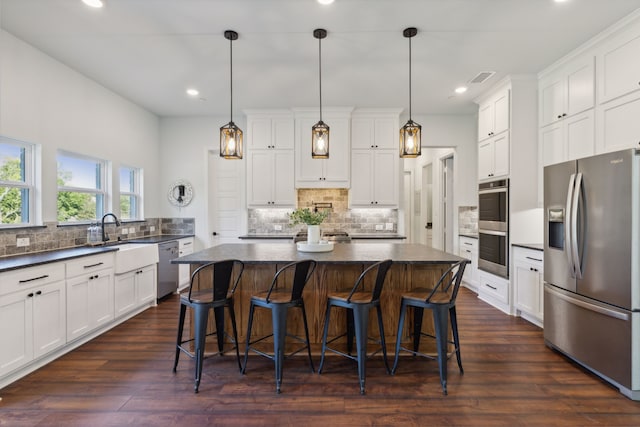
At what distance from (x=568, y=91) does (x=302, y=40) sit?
289 cm

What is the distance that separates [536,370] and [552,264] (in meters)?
0.93

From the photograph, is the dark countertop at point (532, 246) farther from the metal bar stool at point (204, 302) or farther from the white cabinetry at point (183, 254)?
the white cabinetry at point (183, 254)

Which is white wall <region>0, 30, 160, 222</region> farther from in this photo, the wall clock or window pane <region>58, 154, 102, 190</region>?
the wall clock

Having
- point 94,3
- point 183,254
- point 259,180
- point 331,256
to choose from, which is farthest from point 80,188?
point 331,256

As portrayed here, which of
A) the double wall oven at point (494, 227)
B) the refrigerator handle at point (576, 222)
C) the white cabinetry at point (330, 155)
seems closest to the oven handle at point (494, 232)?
the double wall oven at point (494, 227)

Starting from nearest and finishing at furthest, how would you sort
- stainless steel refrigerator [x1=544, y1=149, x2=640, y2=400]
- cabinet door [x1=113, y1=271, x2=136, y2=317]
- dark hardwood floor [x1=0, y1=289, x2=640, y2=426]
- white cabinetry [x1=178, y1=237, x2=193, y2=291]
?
dark hardwood floor [x1=0, y1=289, x2=640, y2=426]
stainless steel refrigerator [x1=544, y1=149, x2=640, y2=400]
cabinet door [x1=113, y1=271, x2=136, y2=317]
white cabinetry [x1=178, y1=237, x2=193, y2=291]

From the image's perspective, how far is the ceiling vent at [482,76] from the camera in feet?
12.8

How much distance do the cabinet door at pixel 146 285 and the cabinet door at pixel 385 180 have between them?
3.47 meters

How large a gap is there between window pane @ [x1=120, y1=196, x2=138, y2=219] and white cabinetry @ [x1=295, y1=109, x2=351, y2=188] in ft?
8.66

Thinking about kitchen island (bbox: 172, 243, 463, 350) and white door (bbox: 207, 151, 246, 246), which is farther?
white door (bbox: 207, 151, 246, 246)

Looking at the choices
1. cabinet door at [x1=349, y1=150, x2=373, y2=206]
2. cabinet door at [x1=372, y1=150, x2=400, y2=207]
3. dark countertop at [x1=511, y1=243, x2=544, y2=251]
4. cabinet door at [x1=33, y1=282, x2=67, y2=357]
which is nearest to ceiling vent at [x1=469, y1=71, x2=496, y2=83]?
cabinet door at [x1=372, y1=150, x2=400, y2=207]

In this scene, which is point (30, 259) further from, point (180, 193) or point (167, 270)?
point (180, 193)

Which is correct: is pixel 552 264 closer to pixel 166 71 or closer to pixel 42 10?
pixel 166 71

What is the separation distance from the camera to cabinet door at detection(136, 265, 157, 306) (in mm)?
4021
